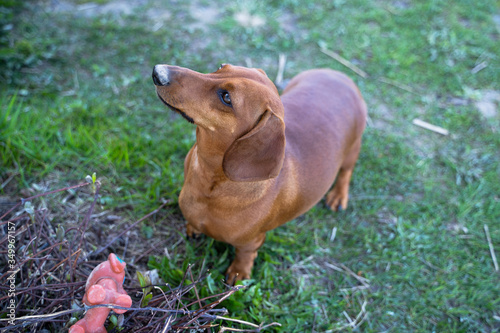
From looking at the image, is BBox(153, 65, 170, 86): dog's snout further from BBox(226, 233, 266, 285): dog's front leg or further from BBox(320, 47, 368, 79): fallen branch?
BBox(320, 47, 368, 79): fallen branch

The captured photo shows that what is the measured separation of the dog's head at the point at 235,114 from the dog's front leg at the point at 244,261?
825mm

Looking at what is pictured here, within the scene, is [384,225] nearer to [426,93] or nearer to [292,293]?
[292,293]

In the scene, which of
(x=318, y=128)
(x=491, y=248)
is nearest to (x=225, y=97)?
(x=318, y=128)

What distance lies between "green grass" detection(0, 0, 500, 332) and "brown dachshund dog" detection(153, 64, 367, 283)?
45 centimetres

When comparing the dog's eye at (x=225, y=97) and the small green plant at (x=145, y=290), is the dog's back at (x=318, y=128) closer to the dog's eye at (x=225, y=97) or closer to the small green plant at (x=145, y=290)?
the dog's eye at (x=225, y=97)

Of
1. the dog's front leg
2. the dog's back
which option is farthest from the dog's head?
the dog's front leg

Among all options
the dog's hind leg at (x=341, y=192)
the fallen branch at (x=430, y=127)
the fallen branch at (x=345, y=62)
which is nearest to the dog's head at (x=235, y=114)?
the dog's hind leg at (x=341, y=192)

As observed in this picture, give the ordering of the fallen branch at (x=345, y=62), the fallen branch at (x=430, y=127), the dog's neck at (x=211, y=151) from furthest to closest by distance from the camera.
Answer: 1. the fallen branch at (x=345, y=62)
2. the fallen branch at (x=430, y=127)
3. the dog's neck at (x=211, y=151)

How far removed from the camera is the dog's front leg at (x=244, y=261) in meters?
2.77

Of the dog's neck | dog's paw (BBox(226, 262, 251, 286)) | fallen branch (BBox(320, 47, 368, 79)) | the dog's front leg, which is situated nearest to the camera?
the dog's neck

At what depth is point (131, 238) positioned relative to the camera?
298 centimetres

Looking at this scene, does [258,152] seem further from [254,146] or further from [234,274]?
[234,274]

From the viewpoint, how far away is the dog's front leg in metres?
2.77

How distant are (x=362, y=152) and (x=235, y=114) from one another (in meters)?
2.44
